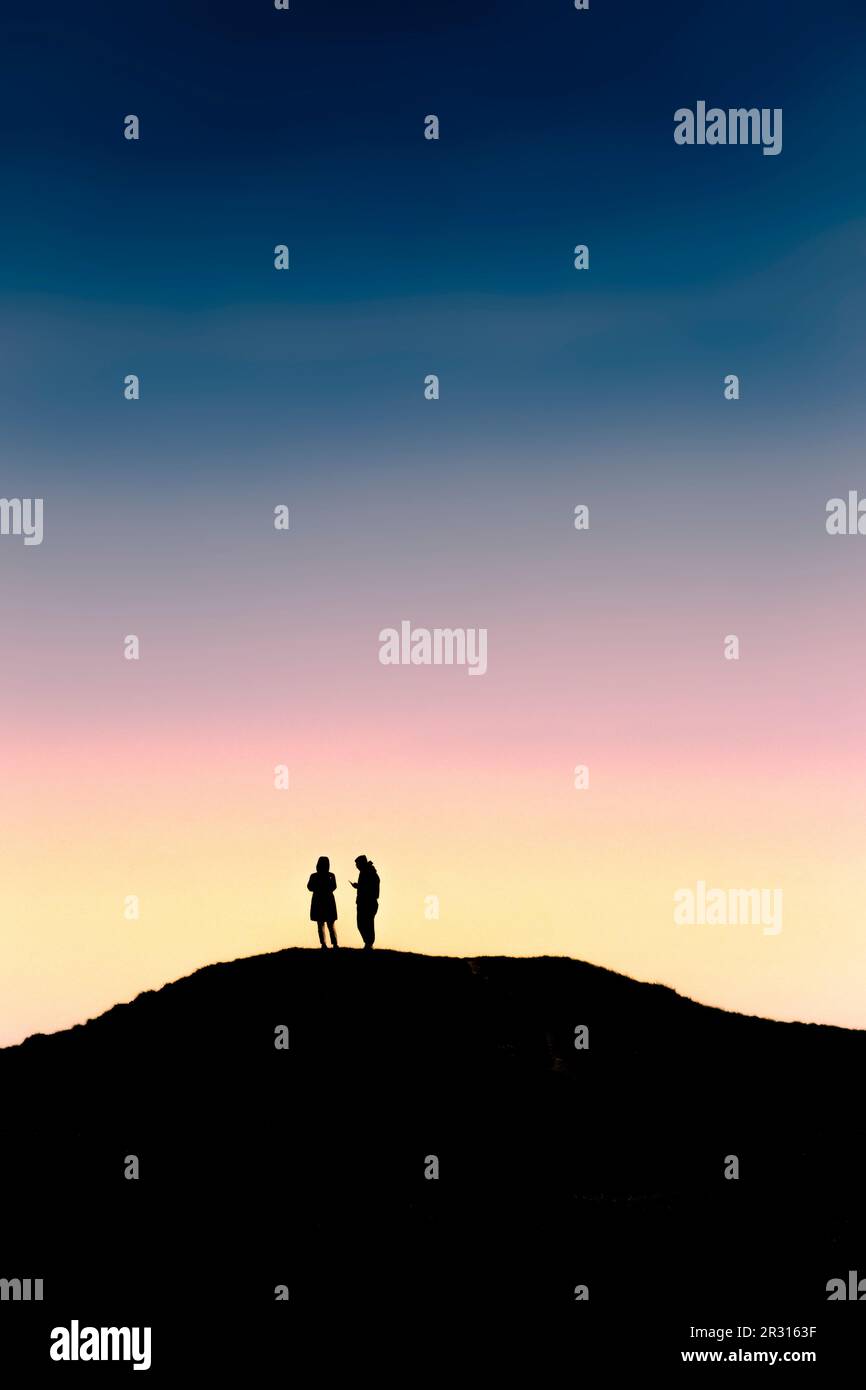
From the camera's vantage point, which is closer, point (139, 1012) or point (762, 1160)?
point (762, 1160)

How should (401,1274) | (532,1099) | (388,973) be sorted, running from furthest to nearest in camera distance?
(388,973), (532,1099), (401,1274)

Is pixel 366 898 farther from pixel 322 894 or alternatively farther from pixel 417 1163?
pixel 417 1163

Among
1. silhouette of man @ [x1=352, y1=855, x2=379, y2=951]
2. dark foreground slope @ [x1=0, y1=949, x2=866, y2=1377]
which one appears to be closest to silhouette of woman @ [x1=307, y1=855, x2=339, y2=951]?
silhouette of man @ [x1=352, y1=855, x2=379, y2=951]

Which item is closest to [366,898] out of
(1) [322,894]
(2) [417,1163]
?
(1) [322,894]

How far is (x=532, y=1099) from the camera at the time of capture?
109ft

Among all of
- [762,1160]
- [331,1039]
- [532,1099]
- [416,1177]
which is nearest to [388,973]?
[331,1039]

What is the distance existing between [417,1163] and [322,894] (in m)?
6.80

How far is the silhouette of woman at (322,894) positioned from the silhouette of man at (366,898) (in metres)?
0.67

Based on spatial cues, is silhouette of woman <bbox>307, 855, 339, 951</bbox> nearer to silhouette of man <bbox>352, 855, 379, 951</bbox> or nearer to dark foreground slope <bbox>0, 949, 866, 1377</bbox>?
silhouette of man <bbox>352, 855, 379, 951</bbox>

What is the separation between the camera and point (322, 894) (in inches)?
1332

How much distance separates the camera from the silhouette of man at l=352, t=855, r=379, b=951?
33.8m
